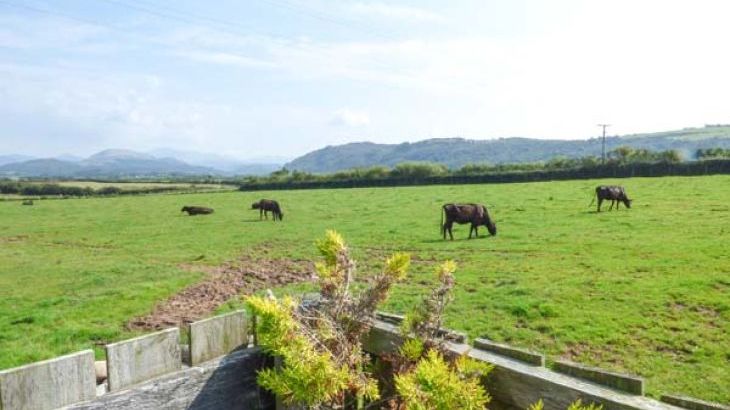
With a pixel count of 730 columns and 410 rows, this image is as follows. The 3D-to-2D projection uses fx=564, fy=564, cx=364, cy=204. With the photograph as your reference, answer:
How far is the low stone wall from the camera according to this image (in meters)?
2.85

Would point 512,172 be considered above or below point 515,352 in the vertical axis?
above

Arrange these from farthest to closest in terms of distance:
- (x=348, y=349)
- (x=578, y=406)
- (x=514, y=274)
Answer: (x=514, y=274), (x=348, y=349), (x=578, y=406)

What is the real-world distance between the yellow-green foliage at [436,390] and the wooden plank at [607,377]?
1.96 feet

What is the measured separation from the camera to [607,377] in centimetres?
288

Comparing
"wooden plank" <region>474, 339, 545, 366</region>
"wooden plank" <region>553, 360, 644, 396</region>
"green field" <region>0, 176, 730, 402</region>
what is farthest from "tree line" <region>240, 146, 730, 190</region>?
"wooden plank" <region>553, 360, 644, 396</region>

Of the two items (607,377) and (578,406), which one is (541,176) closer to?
(607,377)

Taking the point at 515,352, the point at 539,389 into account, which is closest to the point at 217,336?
the point at 515,352

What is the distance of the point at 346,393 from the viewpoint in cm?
346

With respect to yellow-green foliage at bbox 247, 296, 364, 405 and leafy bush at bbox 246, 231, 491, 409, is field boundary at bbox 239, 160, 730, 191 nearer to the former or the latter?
leafy bush at bbox 246, 231, 491, 409

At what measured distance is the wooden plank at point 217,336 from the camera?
12.1 feet

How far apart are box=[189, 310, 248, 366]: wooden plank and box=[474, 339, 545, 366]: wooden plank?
1.64m

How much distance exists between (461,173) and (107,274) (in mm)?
55271

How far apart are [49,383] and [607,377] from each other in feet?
9.55

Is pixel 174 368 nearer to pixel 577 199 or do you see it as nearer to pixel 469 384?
pixel 469 384
